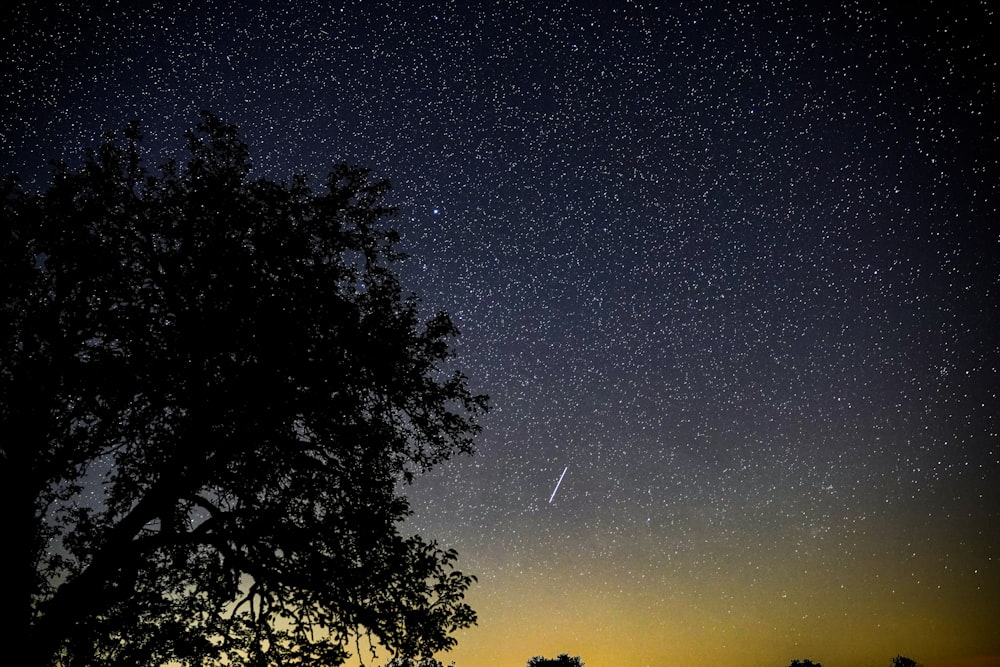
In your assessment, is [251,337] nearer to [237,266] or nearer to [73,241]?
[237,266]

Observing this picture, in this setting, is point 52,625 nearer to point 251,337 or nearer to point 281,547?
point 281,547

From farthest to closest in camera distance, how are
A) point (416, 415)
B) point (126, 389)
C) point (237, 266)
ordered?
point (416, 415) → point (237, 266) → point (126, 389)

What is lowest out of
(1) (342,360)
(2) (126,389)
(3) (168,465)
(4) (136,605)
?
(4) (136,605)

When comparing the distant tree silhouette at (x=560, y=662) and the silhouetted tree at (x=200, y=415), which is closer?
the silhouetted tree at (x=200, y=415)

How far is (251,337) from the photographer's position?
27.7 ft

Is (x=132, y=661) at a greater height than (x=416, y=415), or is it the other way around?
(x=416, y=415)

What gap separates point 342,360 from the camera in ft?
29.8

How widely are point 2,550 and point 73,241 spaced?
446 centimetres

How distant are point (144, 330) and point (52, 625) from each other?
388 centimetres

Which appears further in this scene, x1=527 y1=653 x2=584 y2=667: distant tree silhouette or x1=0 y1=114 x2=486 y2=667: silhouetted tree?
x1=527 y1=653 x2=584 y2=667: distant tree silhouette

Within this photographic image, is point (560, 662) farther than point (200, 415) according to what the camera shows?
Yes

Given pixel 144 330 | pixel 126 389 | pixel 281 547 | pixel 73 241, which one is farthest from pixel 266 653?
pixel 73 241

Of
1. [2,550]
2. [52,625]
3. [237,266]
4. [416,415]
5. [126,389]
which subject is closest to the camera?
[52,625]

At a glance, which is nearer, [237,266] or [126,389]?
[126,389]
